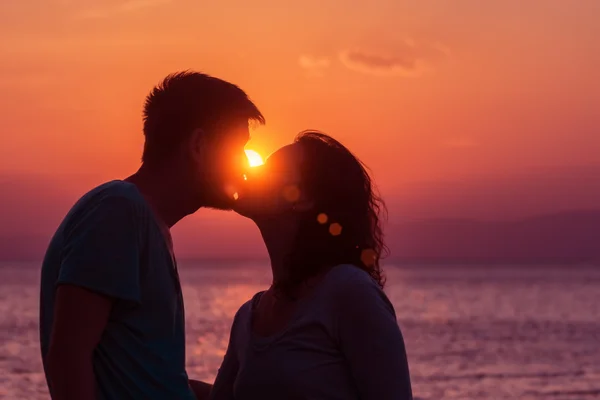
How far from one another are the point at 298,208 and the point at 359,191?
240 mm

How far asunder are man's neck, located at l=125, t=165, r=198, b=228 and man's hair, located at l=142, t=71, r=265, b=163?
0.24 feet

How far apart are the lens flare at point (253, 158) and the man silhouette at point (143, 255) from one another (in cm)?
7

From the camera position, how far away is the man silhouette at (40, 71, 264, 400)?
299 centimetres

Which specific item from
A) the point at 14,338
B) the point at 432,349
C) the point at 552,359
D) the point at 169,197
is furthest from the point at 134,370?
the point at 14,338

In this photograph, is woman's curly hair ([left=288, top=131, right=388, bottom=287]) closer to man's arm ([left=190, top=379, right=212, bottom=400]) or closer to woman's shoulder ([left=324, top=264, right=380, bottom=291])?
woman's shoulder ([left=324, top=264, right=380, bottom=291])

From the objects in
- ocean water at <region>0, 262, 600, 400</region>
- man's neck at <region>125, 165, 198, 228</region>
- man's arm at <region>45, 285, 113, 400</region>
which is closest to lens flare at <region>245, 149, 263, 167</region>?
man's neck at <region>125, 165, 198, 228</region>

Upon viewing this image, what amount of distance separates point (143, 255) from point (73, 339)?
38 centimetres

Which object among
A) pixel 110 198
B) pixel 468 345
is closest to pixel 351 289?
pixel 110 198

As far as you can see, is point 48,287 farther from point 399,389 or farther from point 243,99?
point 399,389

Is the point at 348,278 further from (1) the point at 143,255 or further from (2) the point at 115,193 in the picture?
(2) the point at 115,193

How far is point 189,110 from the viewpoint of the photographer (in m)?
3.41

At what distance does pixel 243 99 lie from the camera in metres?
3.46

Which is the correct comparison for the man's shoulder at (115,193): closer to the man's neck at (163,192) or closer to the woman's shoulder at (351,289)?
the man's neck at (163,192)

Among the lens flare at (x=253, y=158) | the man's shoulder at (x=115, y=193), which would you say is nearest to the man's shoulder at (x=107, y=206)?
the man's shoulder at (x=115, y=193)
